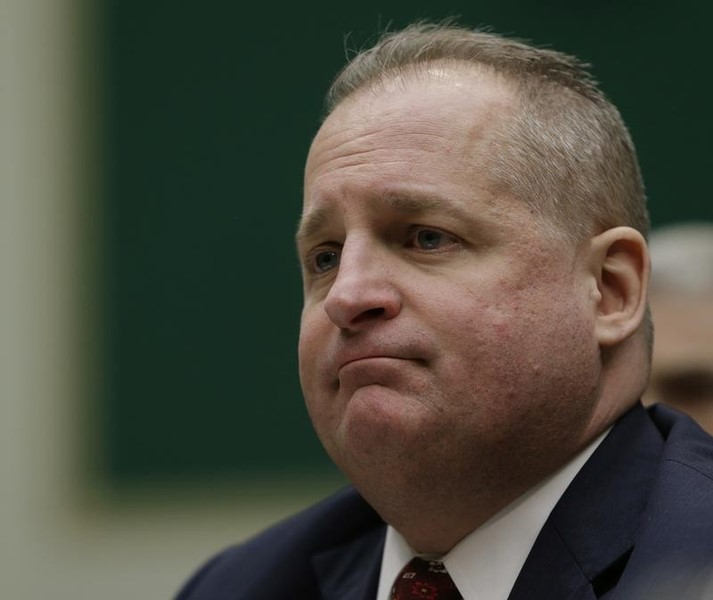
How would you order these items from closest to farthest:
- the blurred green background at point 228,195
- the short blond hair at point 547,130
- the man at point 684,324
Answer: the short blond hair at point 547,130 → the man at point 684,324 → the blurred green background at point 228,195

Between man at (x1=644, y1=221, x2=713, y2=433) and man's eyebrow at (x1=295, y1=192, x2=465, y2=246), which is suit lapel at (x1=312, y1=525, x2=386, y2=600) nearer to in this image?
man's eyebrow at (x1=295, y1=192, x2=465, y2=246)

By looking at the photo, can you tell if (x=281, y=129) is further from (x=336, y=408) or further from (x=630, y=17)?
(x=336, y=408)

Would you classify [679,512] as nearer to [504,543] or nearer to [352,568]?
[504,543]

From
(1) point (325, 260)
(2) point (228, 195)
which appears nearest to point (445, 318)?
(1) point (325, 260)

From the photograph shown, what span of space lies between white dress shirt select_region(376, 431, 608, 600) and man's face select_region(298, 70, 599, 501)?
47mm

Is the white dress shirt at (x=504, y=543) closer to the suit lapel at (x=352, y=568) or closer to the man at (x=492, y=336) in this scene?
the man at (x=492, y=336)

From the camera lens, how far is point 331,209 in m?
2.43

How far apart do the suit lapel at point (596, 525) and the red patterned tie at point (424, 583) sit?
153 mm

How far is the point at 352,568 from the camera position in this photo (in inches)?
110

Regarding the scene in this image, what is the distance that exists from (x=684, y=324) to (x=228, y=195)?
2.27m

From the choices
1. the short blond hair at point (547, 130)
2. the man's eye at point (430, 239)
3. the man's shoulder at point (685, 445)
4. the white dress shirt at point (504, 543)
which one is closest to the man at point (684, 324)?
the man's shoulder at point (685, 445)

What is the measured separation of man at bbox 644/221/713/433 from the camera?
377 cm

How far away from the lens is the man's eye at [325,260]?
2.51 meters

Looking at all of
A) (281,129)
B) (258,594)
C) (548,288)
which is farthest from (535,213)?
(281,129)
